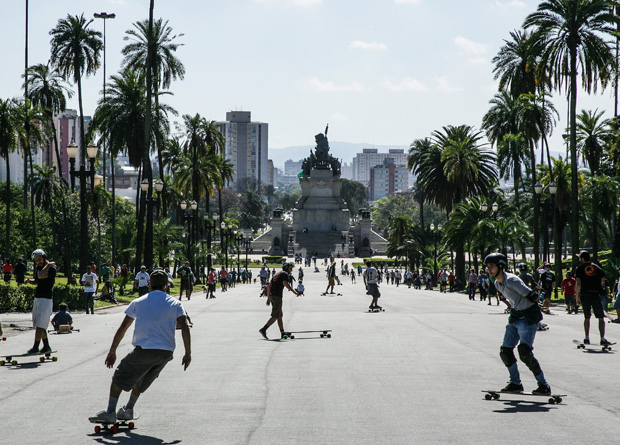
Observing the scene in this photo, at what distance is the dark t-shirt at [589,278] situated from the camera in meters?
13.9

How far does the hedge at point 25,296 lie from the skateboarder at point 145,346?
17350 mm

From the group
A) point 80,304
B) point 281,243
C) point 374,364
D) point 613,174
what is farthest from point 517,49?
point 281,243

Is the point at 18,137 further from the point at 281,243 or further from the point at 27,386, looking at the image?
the point at 281,243

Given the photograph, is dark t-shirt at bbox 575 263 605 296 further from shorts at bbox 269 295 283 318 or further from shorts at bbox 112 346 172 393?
shorts at bbox 112 346 172 393

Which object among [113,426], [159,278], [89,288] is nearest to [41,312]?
[159,278]

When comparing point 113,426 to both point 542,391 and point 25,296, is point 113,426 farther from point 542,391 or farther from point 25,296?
point 25,296

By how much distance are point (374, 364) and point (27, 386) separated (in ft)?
16.3

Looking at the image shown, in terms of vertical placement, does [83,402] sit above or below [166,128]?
below

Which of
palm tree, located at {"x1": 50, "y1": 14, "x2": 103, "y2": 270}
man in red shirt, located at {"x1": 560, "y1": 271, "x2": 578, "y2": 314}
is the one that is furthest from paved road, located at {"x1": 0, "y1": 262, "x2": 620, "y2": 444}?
palm tree, located at {"x1": 50, "y1": 14, "x2": 103, "y2": 270}

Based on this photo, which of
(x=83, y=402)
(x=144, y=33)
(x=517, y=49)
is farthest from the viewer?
(x=517, y=49)

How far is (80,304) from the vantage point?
80.8 feet

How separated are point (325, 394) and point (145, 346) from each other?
264cm

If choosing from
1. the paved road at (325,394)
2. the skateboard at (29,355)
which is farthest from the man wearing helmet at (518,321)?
the skateboard at (29,355)

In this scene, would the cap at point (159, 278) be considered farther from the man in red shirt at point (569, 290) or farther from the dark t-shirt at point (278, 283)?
the man in red shirt at point (569, 290)
